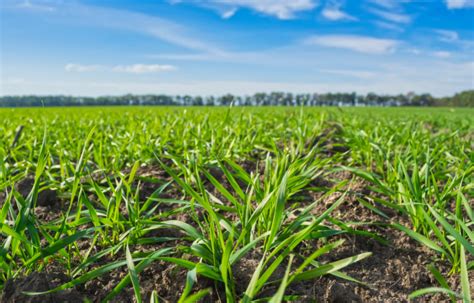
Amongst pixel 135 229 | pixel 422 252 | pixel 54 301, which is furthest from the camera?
pixel 422 252

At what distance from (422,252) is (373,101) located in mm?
95042

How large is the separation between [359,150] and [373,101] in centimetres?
9378

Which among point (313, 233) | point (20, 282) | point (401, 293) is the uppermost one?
point (313, 233)

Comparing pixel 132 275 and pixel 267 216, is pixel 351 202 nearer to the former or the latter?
pixel 267 216

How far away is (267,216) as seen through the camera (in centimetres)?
150

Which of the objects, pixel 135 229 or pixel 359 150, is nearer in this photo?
pixel 135 229

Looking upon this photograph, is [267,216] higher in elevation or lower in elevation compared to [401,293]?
higher

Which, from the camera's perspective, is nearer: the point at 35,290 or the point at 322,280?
the point at 35,290

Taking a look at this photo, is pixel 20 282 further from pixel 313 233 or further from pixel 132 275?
pixel 313 233

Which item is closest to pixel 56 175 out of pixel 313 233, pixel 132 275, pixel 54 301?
pixel 54 301

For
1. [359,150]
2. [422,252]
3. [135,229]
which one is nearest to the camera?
[135,229]

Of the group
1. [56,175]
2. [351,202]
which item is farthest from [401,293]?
[56,175]

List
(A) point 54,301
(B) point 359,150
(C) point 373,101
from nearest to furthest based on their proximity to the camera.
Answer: (A) point 54,301 < (B) point 359,150 < (C) point 373,101

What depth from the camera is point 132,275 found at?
3.51 feet
